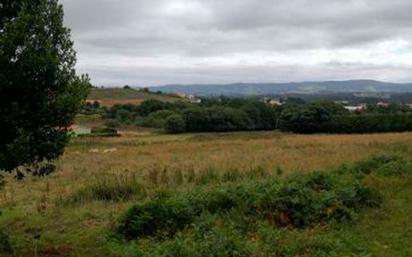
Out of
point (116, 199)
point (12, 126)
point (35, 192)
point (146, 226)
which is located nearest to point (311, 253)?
point (146, 226)

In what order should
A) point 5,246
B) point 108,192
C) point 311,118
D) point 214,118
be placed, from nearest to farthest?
point 5,246 < point 108,192 < point 311,118 < point 214,118

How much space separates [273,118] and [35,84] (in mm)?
87142

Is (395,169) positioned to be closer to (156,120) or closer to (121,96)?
(156,120)

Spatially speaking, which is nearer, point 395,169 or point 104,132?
point 395,169

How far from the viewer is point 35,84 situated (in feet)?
27.7

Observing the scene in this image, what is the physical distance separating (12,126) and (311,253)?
489 centimetres

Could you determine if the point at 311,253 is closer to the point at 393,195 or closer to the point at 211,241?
the point at 211,241

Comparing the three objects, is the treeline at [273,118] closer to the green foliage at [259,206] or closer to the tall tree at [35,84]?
the green foliage at [259,206]

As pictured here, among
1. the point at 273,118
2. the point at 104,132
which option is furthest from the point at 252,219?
the point at 273,118

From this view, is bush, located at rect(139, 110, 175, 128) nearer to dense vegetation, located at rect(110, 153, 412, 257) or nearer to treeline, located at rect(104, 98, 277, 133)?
treeline, located at rect(104, 98, 277, 133)

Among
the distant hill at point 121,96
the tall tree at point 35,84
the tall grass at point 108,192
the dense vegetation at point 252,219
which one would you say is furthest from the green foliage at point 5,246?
the distant hill at point 121,96

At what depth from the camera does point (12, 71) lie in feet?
26.8

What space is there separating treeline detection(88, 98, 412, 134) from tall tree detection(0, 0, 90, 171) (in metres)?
65.6

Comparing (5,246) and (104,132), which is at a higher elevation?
(5,246)
